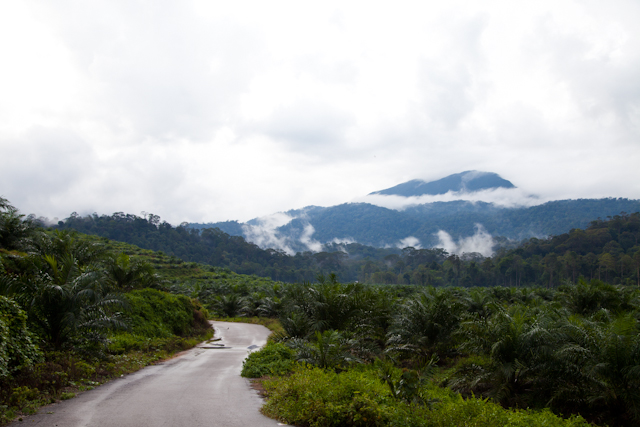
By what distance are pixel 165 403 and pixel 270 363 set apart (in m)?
3.91

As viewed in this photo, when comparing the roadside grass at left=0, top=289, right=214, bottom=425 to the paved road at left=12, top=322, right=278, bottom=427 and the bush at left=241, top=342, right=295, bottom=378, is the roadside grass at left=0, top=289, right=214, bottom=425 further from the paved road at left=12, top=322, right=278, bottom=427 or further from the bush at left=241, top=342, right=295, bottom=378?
the bush at left=241, top=342, right=295, bottom=378

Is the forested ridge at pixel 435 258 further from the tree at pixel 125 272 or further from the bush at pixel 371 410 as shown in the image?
the bush at pixel 371 410

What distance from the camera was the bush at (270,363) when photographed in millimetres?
9562

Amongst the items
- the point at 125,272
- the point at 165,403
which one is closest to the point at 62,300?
the point at 165,403

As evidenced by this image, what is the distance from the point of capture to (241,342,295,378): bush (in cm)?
956

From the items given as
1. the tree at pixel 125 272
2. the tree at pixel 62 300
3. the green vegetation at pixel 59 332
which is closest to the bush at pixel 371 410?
the green vegetation at pixel 59 332

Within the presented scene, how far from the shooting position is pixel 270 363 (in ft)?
33.1

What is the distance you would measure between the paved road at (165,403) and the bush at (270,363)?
0.36m

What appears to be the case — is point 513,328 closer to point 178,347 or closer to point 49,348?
point 49,348

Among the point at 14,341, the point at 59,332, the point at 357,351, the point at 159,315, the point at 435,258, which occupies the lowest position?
the point at 435,258

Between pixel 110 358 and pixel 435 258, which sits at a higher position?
pixel 110 358

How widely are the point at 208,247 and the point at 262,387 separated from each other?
11767 cm

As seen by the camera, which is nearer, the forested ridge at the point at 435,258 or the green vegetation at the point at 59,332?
the green vegetation at the point at 59,332

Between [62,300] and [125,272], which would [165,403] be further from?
[125,272]
